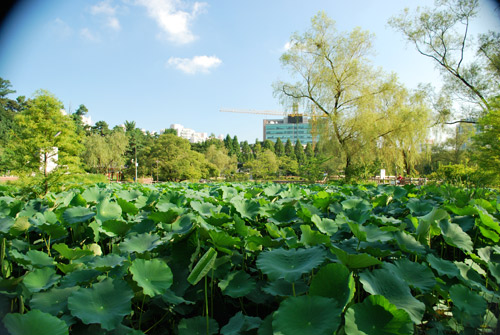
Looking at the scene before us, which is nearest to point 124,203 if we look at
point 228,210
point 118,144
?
point 228,210

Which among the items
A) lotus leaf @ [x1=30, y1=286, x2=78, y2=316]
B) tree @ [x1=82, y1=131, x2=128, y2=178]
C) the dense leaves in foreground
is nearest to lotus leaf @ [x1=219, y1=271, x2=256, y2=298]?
the dense leaves in foreground

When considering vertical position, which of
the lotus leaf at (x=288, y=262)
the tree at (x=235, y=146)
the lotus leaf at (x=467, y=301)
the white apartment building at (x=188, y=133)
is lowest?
the lotus leaf at (x=467, y=301)

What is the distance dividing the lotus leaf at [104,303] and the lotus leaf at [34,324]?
1.6 inches

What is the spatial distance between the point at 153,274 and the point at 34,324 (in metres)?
0.23

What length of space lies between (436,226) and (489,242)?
1.16 ft

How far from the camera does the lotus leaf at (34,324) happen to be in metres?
0.49

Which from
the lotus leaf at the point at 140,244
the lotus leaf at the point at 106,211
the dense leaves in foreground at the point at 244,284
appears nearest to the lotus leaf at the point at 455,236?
the dense leaves in foreground at the point at 244,284

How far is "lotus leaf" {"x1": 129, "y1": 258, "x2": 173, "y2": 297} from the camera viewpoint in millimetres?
636

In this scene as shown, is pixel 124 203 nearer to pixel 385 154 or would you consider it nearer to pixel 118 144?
pixel 385 154

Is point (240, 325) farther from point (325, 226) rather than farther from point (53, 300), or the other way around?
point (325, 226)

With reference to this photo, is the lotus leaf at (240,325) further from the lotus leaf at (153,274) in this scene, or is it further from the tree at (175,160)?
the tree at (175,160)

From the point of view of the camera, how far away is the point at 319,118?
15.2 metres

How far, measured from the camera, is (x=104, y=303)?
613mm

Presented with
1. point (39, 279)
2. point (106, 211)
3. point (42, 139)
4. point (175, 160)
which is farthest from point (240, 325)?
point (175, 160)
